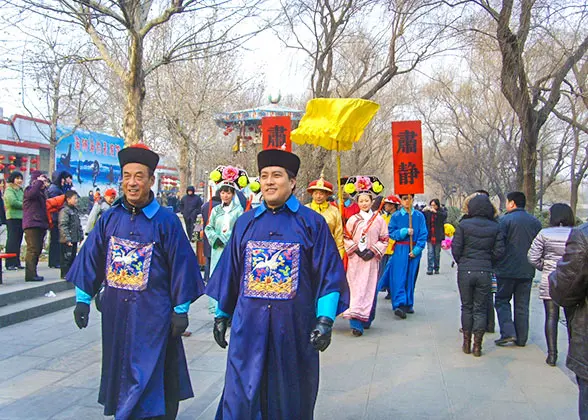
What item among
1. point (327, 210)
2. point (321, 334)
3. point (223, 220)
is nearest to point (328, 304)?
point (321, 334)

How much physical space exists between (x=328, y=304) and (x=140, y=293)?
1208mm

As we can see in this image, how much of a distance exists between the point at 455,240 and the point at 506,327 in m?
1.32

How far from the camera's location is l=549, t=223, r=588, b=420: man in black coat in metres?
2.91

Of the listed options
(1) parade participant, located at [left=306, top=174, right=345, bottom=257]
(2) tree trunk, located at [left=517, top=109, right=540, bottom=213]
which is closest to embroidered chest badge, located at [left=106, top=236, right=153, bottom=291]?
(1) parade participant, located at [left=306, top=174, right=345, bottom=257]

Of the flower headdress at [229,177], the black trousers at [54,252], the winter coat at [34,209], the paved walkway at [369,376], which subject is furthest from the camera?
the black trousers at [54,252]

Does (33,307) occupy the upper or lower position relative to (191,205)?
lower

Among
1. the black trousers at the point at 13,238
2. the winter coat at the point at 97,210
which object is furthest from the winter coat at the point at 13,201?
the winter coat at the point at 97,210

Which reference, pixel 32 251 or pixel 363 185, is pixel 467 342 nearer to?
pixel 363 185

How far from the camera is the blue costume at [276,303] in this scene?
3.17 metres

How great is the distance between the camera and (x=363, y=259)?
7.00 meters

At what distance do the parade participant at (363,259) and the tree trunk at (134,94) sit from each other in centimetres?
463

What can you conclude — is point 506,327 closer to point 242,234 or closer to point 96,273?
point 242,234

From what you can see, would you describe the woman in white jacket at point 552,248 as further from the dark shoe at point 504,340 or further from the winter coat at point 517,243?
the dark shoe at point 504,340

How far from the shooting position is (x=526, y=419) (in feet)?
13.8
